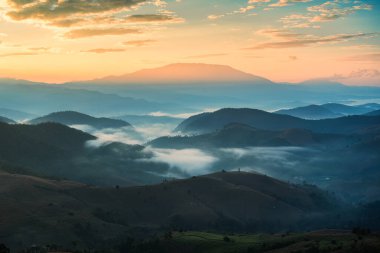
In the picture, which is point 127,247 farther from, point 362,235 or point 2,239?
point 362,235

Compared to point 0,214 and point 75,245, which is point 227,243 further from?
point 0,214

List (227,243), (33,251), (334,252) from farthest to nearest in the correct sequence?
(227,243)
(33,251)
(334,252)

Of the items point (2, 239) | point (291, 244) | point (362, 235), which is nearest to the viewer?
point (362, 235)

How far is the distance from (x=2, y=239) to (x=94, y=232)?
124 feet

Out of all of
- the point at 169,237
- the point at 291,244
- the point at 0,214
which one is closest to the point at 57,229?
the point at 0,214

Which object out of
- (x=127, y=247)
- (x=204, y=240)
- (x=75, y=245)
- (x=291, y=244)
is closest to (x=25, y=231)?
(x=75, y=245)

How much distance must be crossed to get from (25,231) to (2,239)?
9.69 m

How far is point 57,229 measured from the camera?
623 ft

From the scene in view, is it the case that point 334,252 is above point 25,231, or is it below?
above

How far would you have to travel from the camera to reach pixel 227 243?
147750mm

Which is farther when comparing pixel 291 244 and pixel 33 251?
pixel 33 251

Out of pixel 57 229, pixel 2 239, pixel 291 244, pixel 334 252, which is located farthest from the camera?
pixel 57 229

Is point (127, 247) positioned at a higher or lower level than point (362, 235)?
lower

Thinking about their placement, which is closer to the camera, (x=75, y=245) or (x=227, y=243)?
(x=227, y=243)
